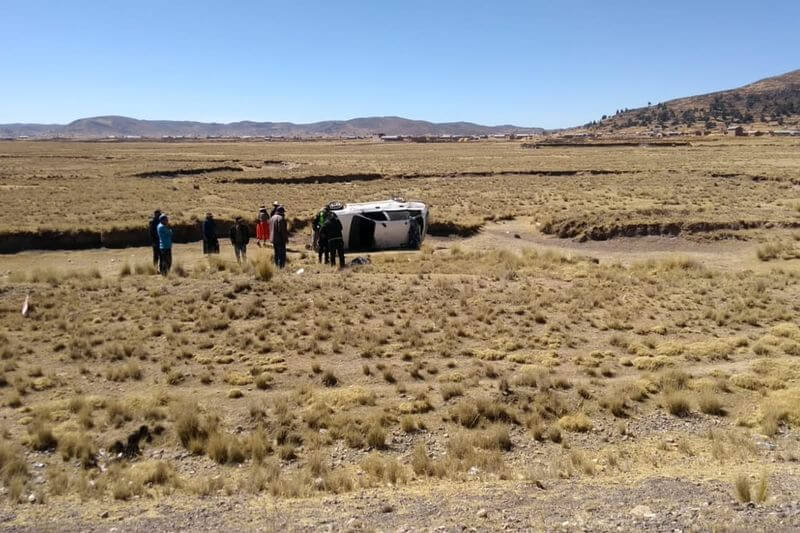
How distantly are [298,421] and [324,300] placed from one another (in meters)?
6.32

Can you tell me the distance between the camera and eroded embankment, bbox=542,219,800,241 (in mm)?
28125

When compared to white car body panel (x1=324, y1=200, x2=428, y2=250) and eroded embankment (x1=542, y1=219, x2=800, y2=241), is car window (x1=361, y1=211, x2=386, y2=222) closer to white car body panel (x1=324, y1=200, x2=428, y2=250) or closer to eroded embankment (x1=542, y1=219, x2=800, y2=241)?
white car body panel (x1=324, y1=200, x2=428, y2=250)

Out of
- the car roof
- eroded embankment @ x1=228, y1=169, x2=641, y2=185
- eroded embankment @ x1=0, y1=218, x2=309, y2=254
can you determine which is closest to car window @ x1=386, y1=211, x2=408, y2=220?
the car roof

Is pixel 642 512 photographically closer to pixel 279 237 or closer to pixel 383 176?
pixel 279 237

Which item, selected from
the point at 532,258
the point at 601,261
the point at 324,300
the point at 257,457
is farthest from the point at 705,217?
the point at 257,457

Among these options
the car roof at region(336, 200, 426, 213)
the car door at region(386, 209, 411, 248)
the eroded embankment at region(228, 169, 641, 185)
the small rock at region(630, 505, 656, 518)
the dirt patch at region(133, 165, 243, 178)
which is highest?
the dirt patch at region(133, 165, 243, 178)

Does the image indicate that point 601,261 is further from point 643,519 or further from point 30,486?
point 30,486

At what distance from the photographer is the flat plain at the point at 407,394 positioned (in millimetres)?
6434

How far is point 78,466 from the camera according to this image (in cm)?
766

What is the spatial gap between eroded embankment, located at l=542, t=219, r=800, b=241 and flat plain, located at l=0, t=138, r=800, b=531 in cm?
439

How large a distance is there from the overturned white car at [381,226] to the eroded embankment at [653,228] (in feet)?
26.5

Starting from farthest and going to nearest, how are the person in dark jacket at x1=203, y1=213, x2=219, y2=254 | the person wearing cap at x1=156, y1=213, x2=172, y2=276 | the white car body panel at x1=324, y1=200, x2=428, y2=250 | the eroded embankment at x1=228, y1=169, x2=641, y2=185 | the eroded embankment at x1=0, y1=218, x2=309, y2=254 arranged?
1. the eroded embankment at x1=228, y1=169, x2=641, y2=185
2. the eroded embankment at x1=0, y1=218, x2=309, y2=254
3. the white car body panel at x1=324, y1=200, x2=428, y2=250
4. the person in dark jacket at x1=203, y1=213, x2=219, y2=254
5. the person wearing cap at x1=156, y1=213, x2=172, y2=276

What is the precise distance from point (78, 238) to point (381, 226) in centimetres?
1307

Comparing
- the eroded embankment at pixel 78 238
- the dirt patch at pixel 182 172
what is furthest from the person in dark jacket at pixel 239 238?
the dirt patch at pixel 182 172
